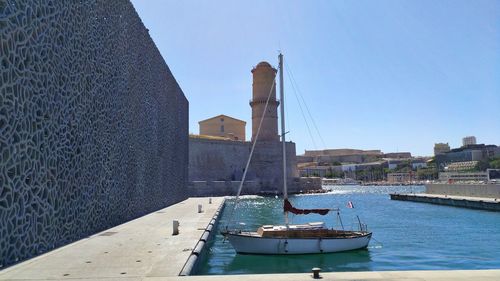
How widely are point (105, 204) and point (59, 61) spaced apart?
547cm

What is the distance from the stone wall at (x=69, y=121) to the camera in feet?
27.0

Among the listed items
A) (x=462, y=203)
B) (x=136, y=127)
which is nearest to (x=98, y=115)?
(x=136, y=127)

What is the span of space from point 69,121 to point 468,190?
122 ft

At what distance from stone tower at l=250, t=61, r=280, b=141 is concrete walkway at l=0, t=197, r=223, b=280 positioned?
5098 cm

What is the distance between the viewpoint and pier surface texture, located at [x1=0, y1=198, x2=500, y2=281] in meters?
6.56

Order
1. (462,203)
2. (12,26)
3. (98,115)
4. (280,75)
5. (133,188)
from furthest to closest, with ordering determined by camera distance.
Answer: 1. (462,203)
2. (133,188)
3. (280,75)
4. (98,115)
5. (12,26)

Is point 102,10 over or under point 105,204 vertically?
over

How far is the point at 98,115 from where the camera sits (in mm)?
13484

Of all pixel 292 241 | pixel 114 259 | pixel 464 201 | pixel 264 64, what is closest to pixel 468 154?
pixel 264 64

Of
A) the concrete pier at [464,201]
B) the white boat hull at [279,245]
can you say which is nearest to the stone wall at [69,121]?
the white boat hull at [279,245]

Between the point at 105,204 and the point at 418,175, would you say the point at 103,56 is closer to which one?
the point at 105,204

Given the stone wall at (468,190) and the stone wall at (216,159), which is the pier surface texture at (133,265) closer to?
the stone wall at (468,190)

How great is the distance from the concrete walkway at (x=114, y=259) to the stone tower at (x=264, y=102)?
51.0 m

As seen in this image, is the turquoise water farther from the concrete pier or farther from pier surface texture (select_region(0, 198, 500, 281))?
the concrete pier
